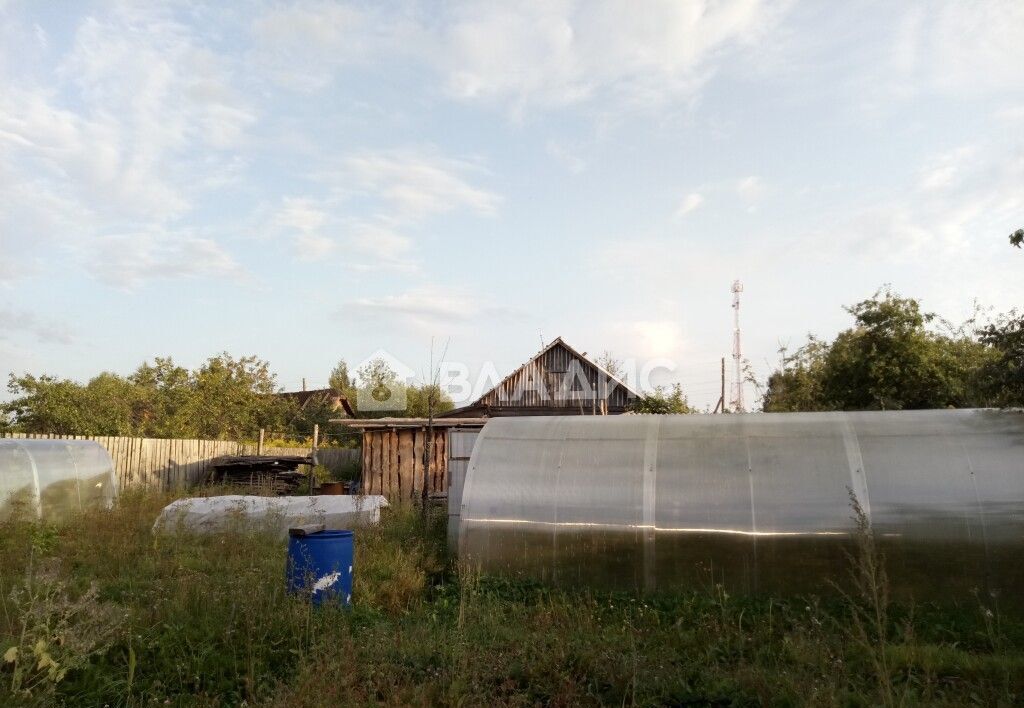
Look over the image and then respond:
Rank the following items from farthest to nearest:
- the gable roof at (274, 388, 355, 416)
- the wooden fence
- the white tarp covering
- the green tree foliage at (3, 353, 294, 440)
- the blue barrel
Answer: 1. the gable roof at (274, 388, 355, 416)
2. the green tree foliage at (3, 353, 294, 440)
3. the wooden fence
4. the white tarp covering
5. the blue barrel

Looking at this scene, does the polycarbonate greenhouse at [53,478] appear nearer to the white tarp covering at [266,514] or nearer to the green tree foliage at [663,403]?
the white tarp covering at [266,514]

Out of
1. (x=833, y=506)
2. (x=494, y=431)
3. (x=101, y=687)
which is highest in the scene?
(x=494, y=431)

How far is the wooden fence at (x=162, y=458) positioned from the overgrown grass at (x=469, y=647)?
32.5ft

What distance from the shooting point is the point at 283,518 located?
11.9 m

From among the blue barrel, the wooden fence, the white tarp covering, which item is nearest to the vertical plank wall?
the wooden fence

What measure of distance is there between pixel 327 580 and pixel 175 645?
5.67 feet

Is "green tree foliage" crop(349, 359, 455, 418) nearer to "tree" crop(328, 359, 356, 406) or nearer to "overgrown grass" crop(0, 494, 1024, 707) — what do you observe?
"tree" crop(328, 359, 356, 406)

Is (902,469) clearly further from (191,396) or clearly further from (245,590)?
(191,396)

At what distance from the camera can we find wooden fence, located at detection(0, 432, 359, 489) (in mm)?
17719

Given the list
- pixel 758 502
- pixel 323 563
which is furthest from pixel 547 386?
pixel 323 563

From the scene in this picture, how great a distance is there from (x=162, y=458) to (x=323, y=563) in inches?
550

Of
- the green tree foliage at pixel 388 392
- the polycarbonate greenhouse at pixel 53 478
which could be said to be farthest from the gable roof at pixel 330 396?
the polycarbonate greenhouse at pixel 53 478

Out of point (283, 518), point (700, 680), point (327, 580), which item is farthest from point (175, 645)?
point (283, 518)

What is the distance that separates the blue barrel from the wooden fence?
11.3m
